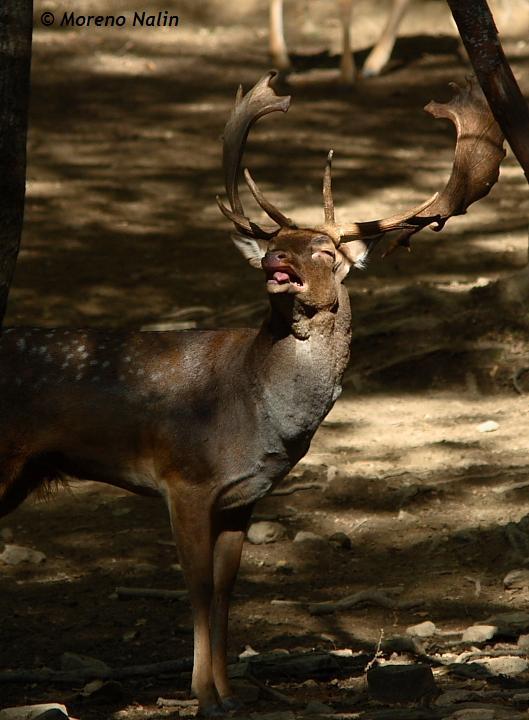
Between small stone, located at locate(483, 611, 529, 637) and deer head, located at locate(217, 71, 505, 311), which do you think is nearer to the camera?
deer head, located at locate(217, 71, 505, 311)

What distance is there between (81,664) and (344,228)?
2.22 meters

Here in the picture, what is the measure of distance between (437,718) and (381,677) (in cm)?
45

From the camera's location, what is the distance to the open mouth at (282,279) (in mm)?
4707

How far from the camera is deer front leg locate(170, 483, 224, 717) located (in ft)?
16.7

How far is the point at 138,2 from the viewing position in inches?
668

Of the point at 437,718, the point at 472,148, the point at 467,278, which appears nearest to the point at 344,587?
the point at 437,718

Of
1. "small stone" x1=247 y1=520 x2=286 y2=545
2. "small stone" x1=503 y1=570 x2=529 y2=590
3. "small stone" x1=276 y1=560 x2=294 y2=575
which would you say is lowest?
"small stone" x1=503 y1=570 x2=529 y2=590

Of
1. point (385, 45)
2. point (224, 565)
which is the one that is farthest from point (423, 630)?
point (385, 45)

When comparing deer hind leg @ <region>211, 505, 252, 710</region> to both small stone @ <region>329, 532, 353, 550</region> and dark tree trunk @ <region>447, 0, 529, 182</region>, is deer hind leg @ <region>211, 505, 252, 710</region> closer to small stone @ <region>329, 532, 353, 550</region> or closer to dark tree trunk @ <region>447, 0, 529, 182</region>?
small stone @ <region>329, 532, 353, 550</region>

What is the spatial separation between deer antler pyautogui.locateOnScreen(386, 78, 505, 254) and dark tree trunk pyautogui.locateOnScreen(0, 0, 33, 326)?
1542 millimetres

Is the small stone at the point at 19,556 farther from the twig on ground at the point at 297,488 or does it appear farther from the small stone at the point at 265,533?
the twig on ground at the point at 297,488

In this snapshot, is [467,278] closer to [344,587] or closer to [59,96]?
[344,587]

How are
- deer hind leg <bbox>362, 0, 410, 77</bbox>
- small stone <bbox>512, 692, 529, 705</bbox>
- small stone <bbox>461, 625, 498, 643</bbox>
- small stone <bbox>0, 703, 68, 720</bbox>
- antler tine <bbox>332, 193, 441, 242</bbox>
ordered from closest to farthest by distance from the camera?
small stone <bbox>0, 703, 68, 720</bbox>, small stone <bbox>512, 692, 529, 705</bbox>, antler tine <bbox>332, 193, 441, 242</bbox>, small stone <bbox>461, 625, 498, 643</bbox>, deer hind leg <bbox>362, 0, 410, 77</bbox>

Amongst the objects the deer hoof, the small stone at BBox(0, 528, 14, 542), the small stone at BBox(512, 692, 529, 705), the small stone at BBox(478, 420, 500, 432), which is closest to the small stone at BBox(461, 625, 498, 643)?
the small stone at BBox(512, 692, 529, 705)
